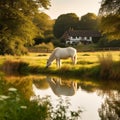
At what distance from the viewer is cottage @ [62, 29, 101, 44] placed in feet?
346

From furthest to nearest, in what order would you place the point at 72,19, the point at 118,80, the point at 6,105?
Result: 1. the point at 72,19
2. the point at 118,80
3. the point at 6,105

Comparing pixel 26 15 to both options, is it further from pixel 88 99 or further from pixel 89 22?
pixel 89 22

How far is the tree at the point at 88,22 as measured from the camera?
109750 millimetres

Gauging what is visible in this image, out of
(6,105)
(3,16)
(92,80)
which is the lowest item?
(92,80)

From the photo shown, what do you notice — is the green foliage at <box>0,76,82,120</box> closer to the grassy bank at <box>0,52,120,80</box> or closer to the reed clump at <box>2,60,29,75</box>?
the grassy bank at <box>0,52,120,80</box>

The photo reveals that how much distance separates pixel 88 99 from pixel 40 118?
8422 mm

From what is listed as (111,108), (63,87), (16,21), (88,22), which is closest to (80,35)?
(88,22)

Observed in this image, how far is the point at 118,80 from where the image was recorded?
89.8 ft

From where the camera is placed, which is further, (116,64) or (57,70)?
(57,70)

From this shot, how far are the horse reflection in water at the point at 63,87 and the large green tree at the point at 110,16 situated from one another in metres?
4.26

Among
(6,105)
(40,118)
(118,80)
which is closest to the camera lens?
(6,105)

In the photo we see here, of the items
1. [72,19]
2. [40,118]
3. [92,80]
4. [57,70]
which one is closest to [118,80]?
[92,80]

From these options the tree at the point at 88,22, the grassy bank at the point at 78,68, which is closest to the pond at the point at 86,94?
the grassy bank at the point at 78,68

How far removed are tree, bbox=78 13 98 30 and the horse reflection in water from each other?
273ft
